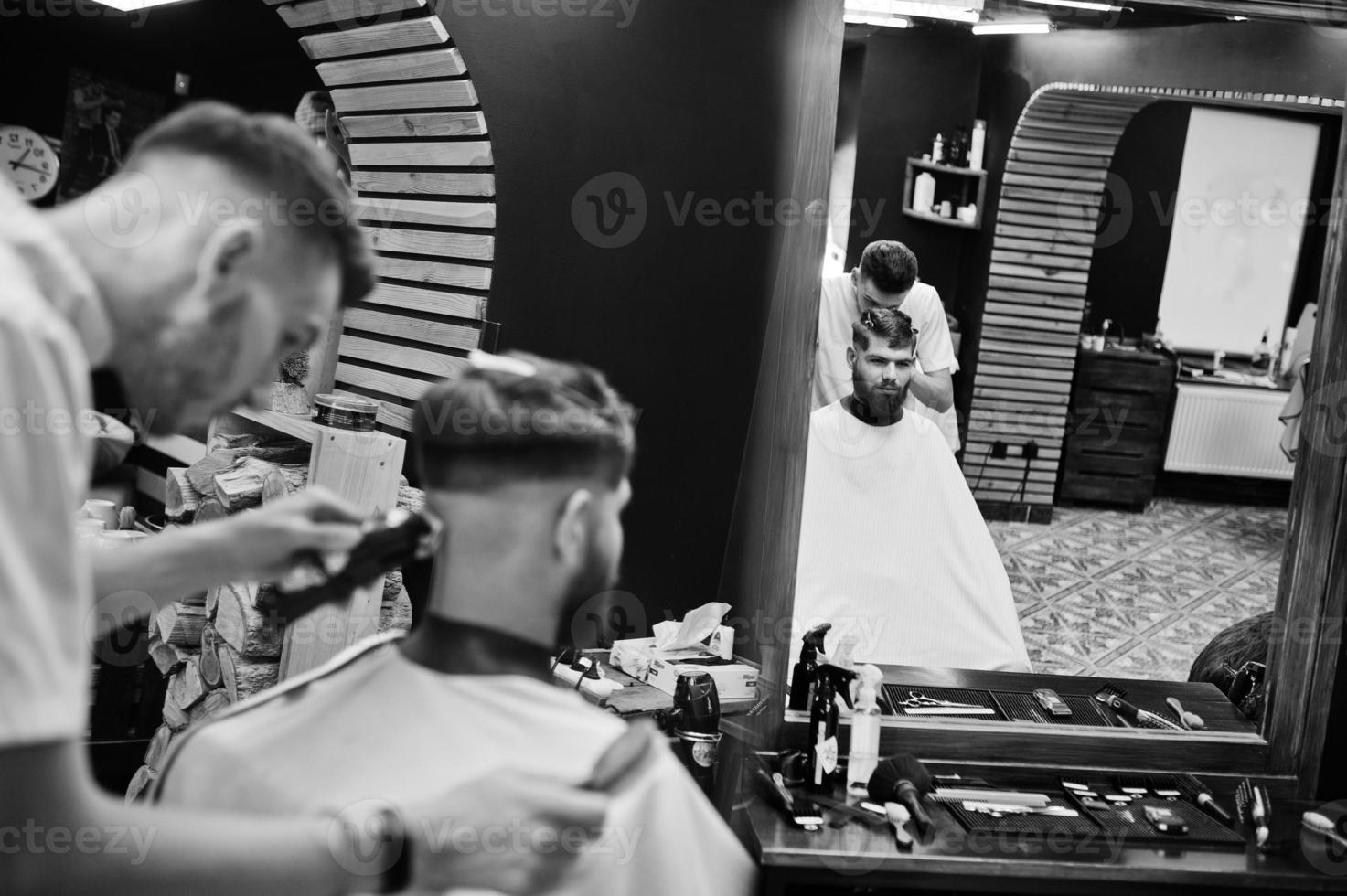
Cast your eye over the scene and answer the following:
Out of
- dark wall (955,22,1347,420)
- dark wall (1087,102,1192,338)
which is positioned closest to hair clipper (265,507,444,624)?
dark wall (955,22,1347,420)

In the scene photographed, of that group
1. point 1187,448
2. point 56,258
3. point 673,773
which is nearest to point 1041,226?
point 1187,448

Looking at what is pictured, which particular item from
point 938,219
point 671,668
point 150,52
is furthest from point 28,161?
point 938,219

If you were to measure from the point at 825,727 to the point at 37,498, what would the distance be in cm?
174

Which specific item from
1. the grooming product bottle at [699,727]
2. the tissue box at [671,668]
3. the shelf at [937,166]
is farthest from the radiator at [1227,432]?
the grooming product bottle at [699,727]

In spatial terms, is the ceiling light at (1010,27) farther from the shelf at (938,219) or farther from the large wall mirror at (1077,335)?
the shelf at (938,219)

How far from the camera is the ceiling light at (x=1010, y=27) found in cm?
251

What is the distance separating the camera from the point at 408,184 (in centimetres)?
314

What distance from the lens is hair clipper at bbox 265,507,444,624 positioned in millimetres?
1223

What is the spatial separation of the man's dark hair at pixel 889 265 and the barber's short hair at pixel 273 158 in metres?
1.46

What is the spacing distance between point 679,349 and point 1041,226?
1022 mm

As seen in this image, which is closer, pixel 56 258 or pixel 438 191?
pixel 56 258

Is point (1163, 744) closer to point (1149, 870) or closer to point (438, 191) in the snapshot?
point (1149, 870)

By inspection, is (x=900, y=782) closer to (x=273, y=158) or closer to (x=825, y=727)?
(x=825, y=727)

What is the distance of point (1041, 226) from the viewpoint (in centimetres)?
264
